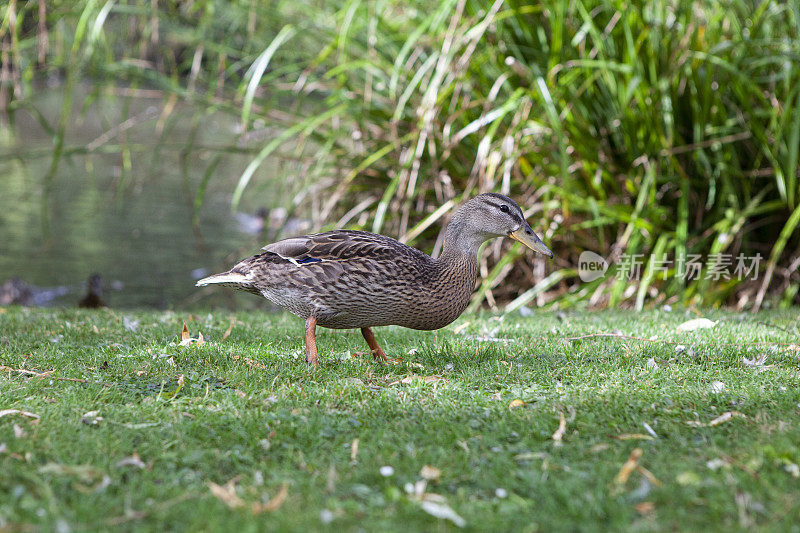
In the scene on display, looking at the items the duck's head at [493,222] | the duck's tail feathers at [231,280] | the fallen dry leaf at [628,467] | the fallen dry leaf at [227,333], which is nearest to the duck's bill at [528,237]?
the duck's head at [493,222]

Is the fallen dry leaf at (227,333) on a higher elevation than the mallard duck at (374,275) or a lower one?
lower

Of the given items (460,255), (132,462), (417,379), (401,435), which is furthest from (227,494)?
(460,255)

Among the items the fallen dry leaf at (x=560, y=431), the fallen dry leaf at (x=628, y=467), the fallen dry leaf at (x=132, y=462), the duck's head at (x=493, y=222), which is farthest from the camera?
the duck's head at (x=493, y=222)

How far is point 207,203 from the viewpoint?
18094 mm

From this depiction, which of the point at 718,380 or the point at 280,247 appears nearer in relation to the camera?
the point at 718,380

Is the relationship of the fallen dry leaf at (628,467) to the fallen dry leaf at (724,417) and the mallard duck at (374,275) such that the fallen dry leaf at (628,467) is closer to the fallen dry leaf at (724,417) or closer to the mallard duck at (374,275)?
the fallen dry leaf at (724,417)

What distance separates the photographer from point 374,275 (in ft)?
15.0

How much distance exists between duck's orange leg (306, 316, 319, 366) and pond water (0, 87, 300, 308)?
365 centimetres

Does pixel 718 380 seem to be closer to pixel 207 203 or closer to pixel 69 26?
pixel 69 26

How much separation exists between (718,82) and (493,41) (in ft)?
7.92

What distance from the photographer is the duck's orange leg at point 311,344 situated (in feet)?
15.0

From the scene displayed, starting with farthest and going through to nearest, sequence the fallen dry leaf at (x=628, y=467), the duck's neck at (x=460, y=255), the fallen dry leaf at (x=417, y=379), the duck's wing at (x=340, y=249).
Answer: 1. the duck's neck at (x=460, y=255)
2. the duck's wing at (x=340, y=249)
3. the fallen dry leaf at (x=417, y=379)
4. the fallen dry leaf at (x=628, y=467)

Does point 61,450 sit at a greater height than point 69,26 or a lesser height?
lesser

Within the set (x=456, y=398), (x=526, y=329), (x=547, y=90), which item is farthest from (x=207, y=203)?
(x=456, y=398)
